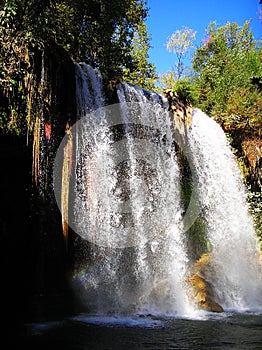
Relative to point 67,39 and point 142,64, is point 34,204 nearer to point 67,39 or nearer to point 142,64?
point 67,39

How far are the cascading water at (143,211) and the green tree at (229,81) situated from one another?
9.74 feet

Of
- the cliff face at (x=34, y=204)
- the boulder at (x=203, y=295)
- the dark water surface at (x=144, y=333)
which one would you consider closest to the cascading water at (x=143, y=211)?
the boulder at (x=203, y=295)

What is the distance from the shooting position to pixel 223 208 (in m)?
10.9

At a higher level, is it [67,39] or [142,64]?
[142,64]

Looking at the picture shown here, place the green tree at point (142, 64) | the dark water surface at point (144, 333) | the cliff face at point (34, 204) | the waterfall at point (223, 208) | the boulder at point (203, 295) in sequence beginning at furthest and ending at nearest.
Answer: the green tree at point (142, 64) → the waterfall at point (223, 208) → the cliff face at point (34, 204) → the boulder at point (203, 295) → the dark water surface at point (144, 333)

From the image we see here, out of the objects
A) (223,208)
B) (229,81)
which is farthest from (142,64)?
(223,208)

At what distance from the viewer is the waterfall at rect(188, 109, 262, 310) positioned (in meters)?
9.20

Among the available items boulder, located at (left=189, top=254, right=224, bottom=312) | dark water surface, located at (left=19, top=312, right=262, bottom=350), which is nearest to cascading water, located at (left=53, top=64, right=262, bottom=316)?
boulder, located at (left=189, top=254, right=224, bottom=312)

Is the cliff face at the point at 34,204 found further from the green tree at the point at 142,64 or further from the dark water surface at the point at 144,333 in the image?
the green tree at the point at 142,64

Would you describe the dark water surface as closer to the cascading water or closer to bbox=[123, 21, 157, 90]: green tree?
the cascading water

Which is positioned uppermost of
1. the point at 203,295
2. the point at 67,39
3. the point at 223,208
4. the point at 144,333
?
the point at 67,39

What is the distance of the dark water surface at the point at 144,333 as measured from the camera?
14.5 feet

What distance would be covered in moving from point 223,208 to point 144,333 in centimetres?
657

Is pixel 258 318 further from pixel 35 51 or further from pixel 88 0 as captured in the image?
pixel 88 0
